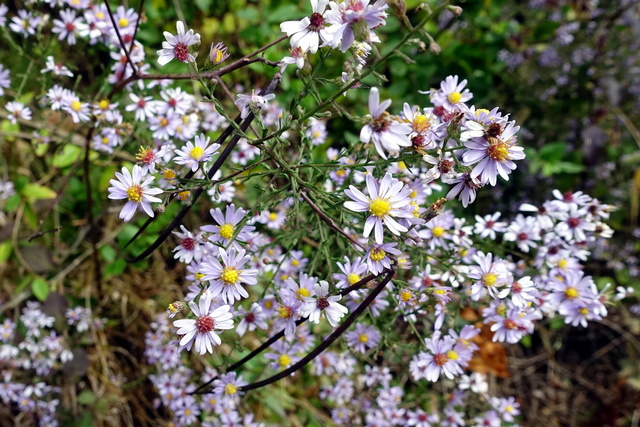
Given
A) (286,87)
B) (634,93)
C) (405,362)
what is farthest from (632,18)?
(405,362)

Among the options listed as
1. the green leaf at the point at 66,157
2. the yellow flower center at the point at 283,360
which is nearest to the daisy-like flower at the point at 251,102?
the yellow flower center at the point at 283,360

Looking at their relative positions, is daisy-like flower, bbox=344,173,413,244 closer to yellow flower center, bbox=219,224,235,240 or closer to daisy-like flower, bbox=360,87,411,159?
daisy-like flower, bbox=360,87,411,159

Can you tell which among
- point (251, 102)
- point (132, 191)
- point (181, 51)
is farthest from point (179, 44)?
point (132, 191)

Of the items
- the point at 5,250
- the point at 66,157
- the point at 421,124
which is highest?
the point at 66,157

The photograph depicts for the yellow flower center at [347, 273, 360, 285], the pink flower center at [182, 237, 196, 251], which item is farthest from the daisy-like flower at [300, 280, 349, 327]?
the pink flower center at [182, 237, 196, 251]

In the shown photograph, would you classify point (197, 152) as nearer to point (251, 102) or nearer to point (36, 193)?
point (251, 102)

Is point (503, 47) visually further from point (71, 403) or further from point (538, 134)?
point (71, 403)

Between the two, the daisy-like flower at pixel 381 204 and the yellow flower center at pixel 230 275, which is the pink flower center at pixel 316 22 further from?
the yellow flower center at pixel 230 275
